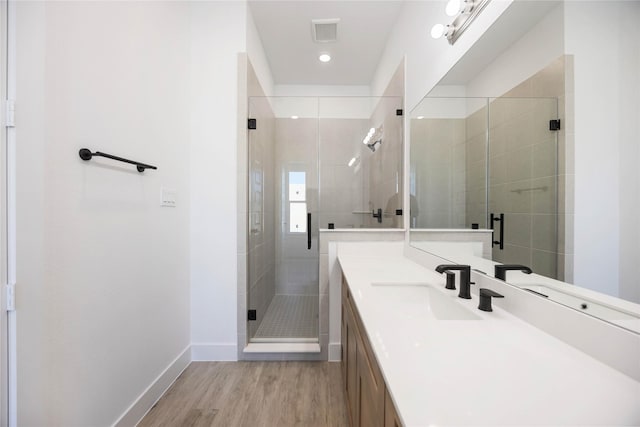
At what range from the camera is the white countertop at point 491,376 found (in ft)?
1.62

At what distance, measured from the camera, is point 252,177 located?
233 cm

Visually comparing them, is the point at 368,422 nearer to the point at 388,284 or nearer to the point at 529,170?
the point at 388,284

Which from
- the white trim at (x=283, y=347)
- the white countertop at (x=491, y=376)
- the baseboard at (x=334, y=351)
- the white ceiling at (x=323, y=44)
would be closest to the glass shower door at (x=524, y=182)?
the white countertop at (x=491, y=376)

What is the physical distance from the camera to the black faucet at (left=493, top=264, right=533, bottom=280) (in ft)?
3.12

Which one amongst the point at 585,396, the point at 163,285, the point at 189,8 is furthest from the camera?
the point at 189,8

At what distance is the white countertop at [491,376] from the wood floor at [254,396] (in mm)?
1105

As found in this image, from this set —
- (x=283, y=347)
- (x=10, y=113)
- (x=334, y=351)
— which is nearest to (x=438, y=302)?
(x=334, y=351)

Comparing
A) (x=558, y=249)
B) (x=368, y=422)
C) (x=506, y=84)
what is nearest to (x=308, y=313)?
(x=368, y=422)

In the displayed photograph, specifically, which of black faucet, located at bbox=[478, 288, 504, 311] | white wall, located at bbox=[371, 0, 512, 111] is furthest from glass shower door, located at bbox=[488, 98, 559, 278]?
white wall, located at bbox=[371, 0, 512, 111]

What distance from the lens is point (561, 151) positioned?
798mm

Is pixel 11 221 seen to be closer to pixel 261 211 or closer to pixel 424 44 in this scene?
pixel 261 211

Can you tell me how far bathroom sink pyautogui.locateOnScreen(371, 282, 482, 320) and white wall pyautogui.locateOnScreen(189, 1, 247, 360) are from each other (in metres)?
1.39

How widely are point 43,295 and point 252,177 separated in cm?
153

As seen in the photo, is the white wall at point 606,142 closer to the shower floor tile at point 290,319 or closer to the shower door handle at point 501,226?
the shower door handle at point 501,226
